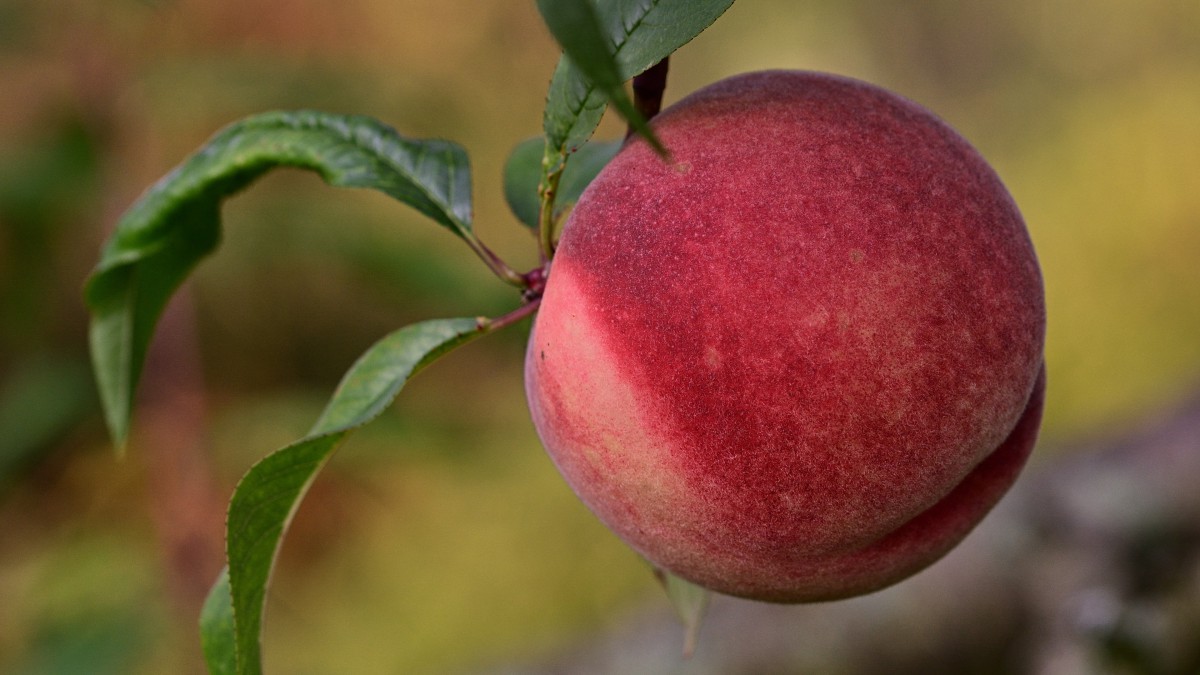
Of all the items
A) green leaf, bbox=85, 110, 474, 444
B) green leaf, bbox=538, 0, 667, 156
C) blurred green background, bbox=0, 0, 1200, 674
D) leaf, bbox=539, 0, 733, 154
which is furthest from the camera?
blurred green background, bbox=0, 0, 1200, 674

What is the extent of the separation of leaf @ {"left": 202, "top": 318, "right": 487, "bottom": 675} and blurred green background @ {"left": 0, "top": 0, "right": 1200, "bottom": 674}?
0.52 metres

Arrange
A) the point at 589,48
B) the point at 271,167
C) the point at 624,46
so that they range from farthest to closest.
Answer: the point at 271,167 → the point at 624,46 → the point at 589,48

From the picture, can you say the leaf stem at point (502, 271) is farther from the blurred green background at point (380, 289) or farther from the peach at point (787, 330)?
the blurred green background at point (380, 289)

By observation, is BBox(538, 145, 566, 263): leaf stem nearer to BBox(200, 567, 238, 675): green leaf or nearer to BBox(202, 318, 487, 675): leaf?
BBox(202, 318, 487, 675): leaf

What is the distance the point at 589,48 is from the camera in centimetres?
27

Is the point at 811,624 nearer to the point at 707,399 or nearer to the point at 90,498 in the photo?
the point at 707,399

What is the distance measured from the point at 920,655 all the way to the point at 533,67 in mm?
1898

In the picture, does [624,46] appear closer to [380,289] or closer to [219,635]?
[219,635]

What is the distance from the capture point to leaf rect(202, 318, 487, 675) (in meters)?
0.42

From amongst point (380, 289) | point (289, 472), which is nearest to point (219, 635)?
point (289, 472)

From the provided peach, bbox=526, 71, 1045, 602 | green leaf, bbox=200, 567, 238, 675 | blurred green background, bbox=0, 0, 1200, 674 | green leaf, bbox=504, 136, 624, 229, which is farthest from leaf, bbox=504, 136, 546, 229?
blurred green background, bbox=0, 0, 1200, 674

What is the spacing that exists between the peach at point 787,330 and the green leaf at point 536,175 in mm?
105

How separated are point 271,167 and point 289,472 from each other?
18 centimetres

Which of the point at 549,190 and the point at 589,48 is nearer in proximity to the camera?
the point at 589,48
